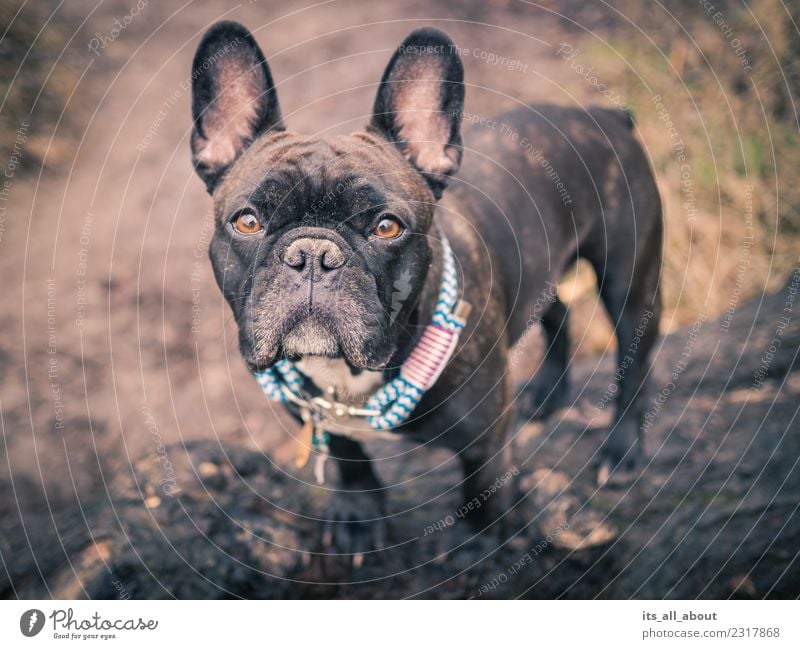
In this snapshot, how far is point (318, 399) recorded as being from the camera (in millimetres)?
2434

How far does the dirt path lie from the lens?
8.66ft

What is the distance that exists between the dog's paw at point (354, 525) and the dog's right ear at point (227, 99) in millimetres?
1534

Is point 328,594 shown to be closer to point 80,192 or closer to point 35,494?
point 35,494

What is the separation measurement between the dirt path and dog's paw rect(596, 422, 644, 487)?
0.07 meters

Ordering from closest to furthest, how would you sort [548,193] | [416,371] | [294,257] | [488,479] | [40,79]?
[294,257] → [416,371] → [488,479] → [548,193] → [40,79]

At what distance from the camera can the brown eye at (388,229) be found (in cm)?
208

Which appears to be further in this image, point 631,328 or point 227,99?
point 631,328

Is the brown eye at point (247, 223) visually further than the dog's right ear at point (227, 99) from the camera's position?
No

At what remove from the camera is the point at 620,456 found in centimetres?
319

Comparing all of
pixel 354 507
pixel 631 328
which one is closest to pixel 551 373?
pixel 631 328

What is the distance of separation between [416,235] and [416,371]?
0.46m

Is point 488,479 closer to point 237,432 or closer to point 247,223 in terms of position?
point 247,223
